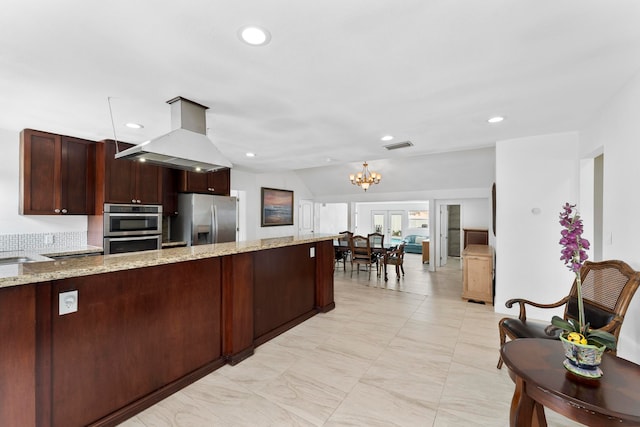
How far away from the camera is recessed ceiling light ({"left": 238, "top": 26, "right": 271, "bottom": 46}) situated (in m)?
1.58

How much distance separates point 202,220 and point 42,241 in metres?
1.96

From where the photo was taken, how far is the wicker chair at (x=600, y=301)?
1.90 m

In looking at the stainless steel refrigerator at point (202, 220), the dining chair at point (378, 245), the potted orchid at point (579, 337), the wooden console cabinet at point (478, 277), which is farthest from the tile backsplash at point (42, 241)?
the wooden console cabinet at point (478, 277)

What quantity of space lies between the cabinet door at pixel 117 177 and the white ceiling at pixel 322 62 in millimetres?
555

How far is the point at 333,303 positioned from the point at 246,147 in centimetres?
267

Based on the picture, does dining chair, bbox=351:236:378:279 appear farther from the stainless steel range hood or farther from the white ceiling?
the stainless steel range hood

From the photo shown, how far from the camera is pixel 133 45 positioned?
172 cm

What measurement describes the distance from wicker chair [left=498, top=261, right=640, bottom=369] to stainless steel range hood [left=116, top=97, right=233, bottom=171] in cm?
292

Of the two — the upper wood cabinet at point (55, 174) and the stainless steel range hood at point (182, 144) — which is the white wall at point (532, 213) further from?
the upper wood cabinet at point (55, 174)

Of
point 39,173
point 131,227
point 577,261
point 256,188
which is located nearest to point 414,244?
point 256,188

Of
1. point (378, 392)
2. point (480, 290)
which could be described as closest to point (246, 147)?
point (378, 392)

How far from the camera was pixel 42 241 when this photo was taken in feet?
12.1

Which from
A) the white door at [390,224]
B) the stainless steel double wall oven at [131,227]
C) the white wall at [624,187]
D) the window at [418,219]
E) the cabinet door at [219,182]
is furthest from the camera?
the white door at [390,224]

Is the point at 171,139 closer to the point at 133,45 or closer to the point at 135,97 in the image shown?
the point at 135,97
